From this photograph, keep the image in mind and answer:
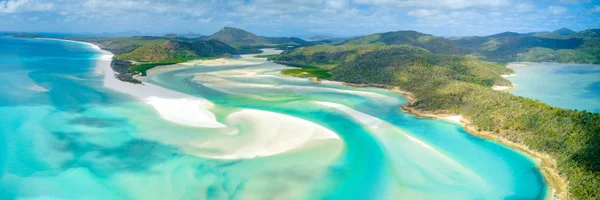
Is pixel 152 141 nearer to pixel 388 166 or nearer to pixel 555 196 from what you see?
pixel 388 166

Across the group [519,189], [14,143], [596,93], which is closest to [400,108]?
[519,189]

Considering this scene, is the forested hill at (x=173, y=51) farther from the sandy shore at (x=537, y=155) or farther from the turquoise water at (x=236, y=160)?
the sandy shore at (x=537, y=155)

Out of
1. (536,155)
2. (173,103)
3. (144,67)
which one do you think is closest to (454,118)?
(536,155)

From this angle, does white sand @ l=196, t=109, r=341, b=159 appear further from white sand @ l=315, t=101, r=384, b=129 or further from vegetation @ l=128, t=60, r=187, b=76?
vegetation @ l=128, t=60, r=187, b=76

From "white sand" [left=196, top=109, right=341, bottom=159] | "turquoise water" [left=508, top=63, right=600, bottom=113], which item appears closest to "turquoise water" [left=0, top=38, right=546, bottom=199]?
"white sand" [left=196, top=109, right=341, bottom=159]

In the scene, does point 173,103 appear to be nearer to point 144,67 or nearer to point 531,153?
point 531,153

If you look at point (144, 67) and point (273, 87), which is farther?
point (144, 67)
